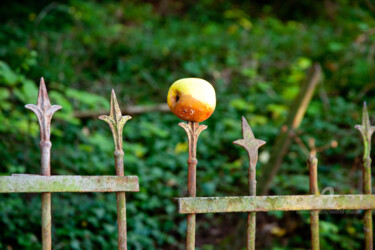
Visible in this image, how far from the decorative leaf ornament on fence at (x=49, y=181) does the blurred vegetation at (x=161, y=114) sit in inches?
50.0

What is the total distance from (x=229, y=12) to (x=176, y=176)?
6.04 metres

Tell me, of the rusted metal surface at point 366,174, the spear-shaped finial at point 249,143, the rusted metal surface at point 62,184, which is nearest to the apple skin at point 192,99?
the spear-shaped finial at point 249,143

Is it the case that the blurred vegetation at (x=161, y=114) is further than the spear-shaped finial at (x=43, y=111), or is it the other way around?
the blurred vegetation at (x=161, y=114)

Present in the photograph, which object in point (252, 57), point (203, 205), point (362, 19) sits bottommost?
point (203, 205)

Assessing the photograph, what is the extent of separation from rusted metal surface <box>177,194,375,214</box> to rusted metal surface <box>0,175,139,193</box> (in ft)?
0.79

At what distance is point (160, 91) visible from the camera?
529 cm

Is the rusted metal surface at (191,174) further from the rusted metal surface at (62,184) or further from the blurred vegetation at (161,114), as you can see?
the blurred vegetation at (161,114)

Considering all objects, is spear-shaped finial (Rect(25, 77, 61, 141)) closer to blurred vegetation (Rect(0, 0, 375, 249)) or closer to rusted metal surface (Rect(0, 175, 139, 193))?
rusted metal surface (Rect(0, 175, 139, 193))

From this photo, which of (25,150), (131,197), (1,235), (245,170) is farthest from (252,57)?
(1,235)

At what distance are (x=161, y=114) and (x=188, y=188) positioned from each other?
11.0 ft

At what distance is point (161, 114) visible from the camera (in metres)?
4.83

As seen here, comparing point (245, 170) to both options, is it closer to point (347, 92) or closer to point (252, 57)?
point (347, 92)

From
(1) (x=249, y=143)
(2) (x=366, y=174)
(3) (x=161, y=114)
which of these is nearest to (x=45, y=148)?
(1) (x=249, y=143)

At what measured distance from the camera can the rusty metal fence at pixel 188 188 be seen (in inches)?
55.2
